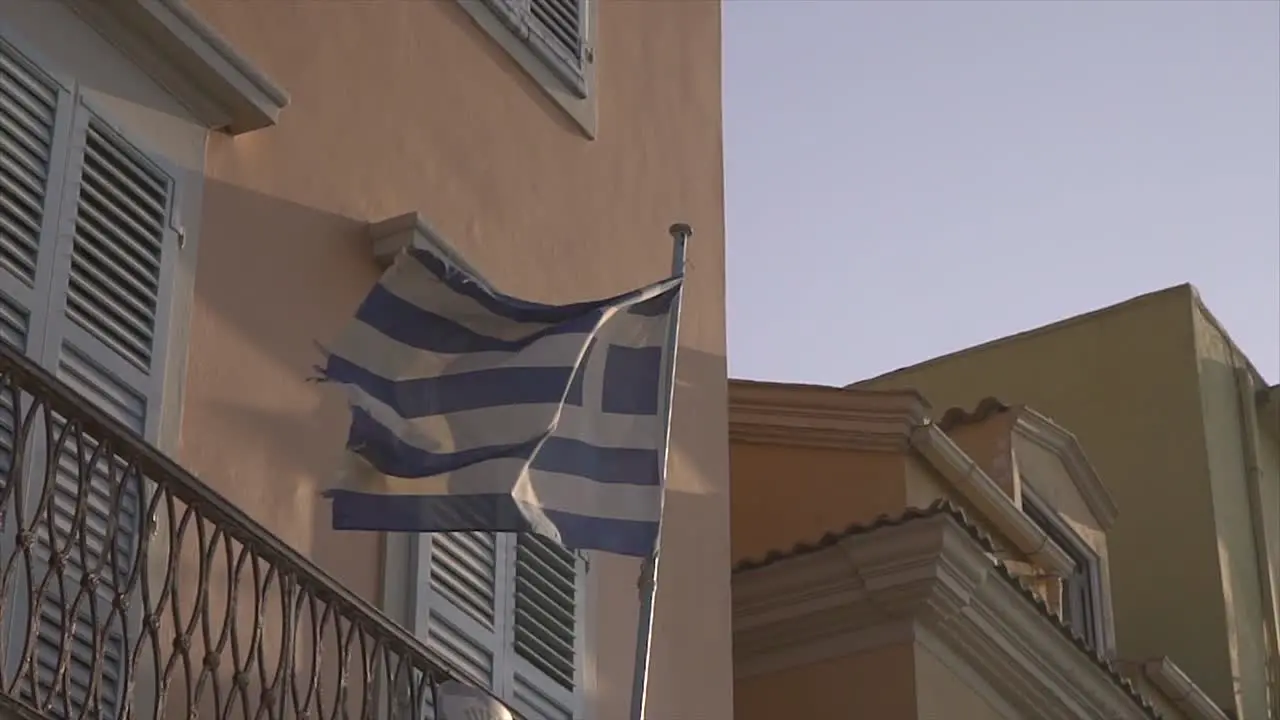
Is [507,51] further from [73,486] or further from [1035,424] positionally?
[1035,424]

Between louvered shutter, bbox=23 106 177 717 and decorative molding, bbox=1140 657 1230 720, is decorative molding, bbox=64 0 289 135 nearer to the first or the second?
louvered shutter, bbox=23 106 177 717

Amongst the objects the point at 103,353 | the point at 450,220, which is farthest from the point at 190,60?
the point at 450,220

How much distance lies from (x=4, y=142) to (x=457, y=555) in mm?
2476

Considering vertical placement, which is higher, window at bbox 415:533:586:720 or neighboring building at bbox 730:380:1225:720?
neighboring building at bbox 730:380:1225:720

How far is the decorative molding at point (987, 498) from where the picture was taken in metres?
14.3

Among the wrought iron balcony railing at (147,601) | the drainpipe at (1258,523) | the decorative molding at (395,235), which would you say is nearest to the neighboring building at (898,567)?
the drainpipe at (1258,523)

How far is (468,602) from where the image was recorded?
9.88 meters

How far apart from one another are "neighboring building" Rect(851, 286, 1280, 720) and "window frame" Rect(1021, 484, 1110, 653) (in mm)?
2090

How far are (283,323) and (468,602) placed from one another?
129 cm

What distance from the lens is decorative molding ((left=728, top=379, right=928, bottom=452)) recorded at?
14109 millimetres

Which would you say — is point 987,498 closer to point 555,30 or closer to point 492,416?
point 555,30

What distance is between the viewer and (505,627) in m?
10.0

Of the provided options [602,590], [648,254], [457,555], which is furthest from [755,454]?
[457,555]

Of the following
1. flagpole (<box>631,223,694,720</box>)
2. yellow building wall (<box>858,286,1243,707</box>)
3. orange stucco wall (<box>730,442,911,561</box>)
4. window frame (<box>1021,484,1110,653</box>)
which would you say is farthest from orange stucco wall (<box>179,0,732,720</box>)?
yellow building wall (<box>858,286,1243,707</box>)
